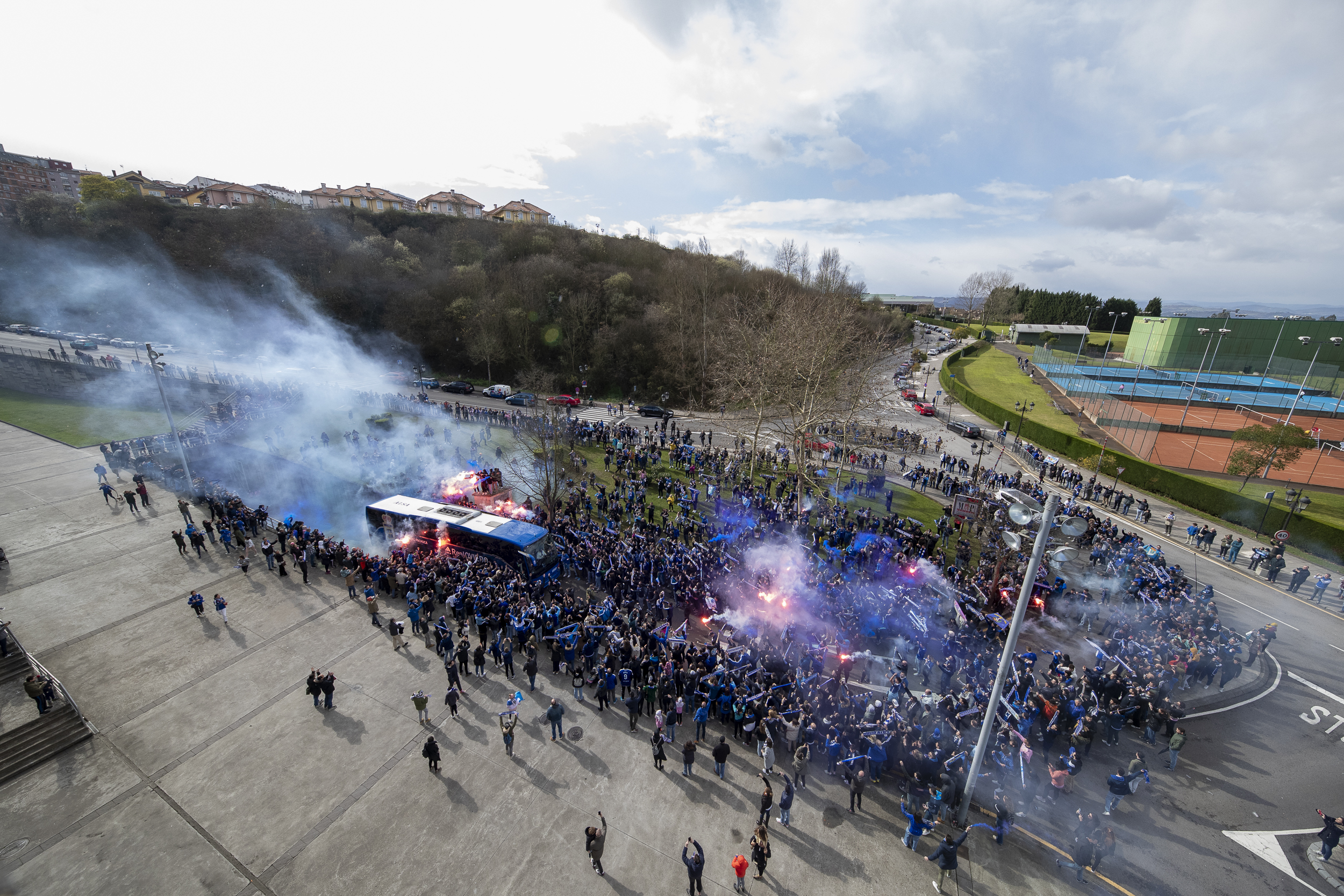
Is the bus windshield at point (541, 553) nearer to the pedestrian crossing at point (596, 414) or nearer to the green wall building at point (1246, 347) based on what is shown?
the pedestrian crossing at point (596, 414)

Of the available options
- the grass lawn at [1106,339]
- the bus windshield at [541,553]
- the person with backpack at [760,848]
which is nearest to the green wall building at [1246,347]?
the grass lawn at [1106,339]

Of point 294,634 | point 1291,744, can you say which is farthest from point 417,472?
point 1291,744

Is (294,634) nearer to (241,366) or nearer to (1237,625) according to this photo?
(1237,625)

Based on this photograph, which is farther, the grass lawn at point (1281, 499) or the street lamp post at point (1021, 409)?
the street lamp post at point (1021, 409)

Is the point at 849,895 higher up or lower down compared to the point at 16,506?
higher up

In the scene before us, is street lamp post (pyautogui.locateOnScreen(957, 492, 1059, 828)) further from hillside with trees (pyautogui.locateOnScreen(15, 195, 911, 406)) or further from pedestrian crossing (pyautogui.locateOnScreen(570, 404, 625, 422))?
hillside with trees (pyautogui.locateOnScreen(15, 195, 911, 406))

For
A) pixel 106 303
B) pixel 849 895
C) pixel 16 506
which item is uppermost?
pixel 106 303

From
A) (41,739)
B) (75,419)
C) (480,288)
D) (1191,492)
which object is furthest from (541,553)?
(480,288)

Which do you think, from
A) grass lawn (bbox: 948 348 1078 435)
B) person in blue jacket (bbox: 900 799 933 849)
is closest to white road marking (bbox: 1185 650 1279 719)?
person in blue jacket (bbox: 900 799 933 849)
